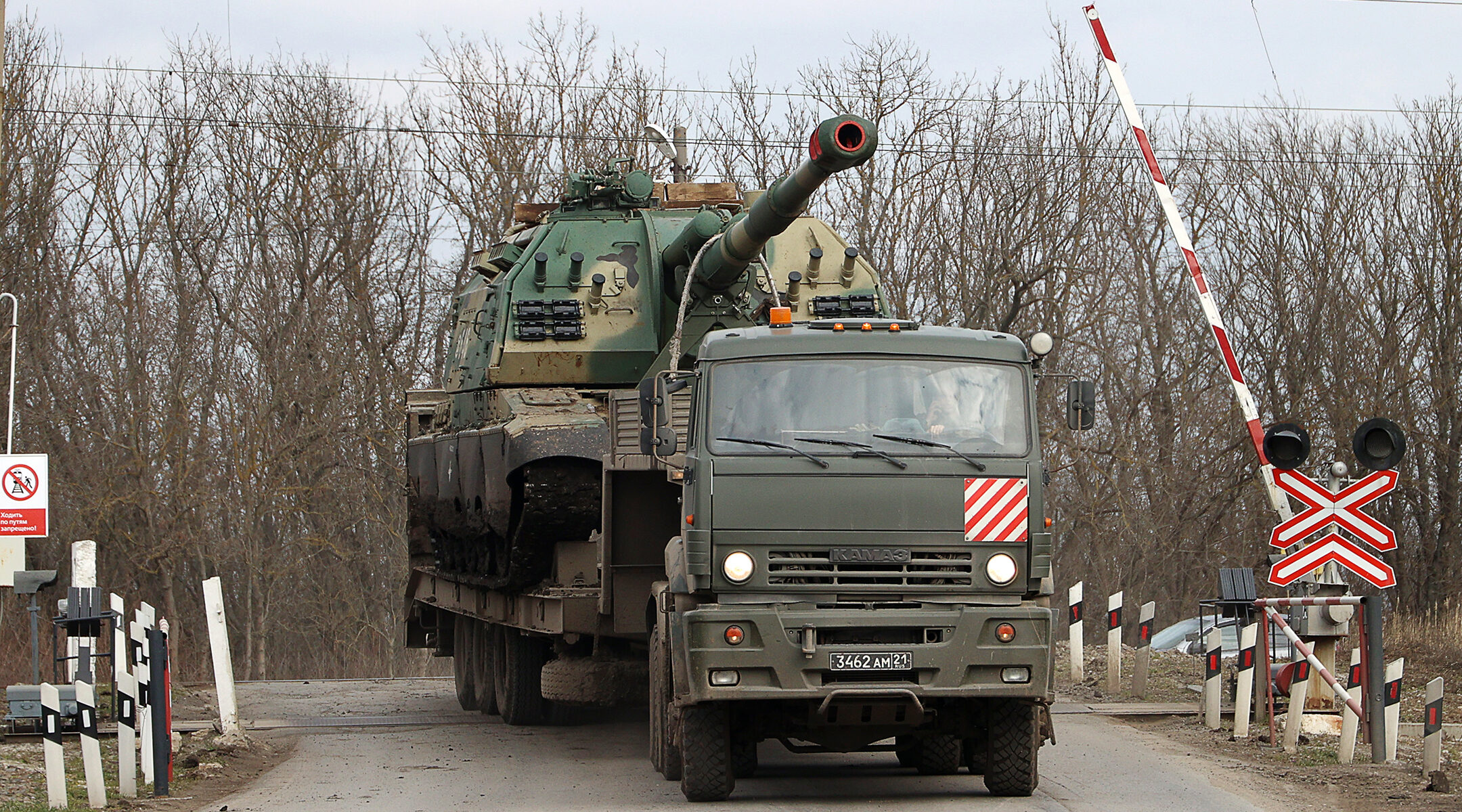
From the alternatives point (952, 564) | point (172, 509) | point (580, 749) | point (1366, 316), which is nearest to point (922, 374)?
point (952, 564)

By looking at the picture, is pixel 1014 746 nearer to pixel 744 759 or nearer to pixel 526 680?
pixel 744 759

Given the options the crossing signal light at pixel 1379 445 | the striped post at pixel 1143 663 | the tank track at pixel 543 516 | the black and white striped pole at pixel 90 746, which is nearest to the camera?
the black and white striped pole at pixel 90 746

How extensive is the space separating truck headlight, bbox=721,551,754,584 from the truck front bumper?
0.17 metres

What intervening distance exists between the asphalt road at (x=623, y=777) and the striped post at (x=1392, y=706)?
3.82ft

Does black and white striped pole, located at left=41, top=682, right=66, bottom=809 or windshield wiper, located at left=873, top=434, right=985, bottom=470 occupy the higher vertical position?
windshield wiper, located at left=873, top=434, right=985, bottom=470

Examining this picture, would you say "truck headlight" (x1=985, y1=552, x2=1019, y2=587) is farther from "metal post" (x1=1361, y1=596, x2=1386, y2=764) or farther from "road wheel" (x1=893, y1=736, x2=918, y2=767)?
"metal post" (x1=1361, y1=596, x2=1386, y2=764)

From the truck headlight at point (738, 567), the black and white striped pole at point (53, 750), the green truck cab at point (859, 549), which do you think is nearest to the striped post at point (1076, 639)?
the green truck cab at point (859, 549)

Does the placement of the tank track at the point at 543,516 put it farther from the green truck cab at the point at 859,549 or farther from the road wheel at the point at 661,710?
the green truck cab at the point at 859,549

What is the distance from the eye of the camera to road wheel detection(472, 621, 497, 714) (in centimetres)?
1666

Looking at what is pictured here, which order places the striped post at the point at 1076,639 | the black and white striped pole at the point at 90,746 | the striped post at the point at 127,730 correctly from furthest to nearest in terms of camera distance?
the striped post at the point at 1076,639 → the striped post at the point at 127,730 → the black and white striped pole at the point at 90,746

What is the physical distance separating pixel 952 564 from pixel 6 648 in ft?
72.5

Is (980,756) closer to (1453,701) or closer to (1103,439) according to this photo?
(1453,701)

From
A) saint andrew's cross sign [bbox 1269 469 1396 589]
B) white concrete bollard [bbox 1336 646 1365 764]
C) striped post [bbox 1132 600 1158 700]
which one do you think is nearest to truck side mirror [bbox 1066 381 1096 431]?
saint andrew's cross sign [bbox 1269 469 1396 589]

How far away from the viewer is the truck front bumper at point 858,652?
31.9 ft
